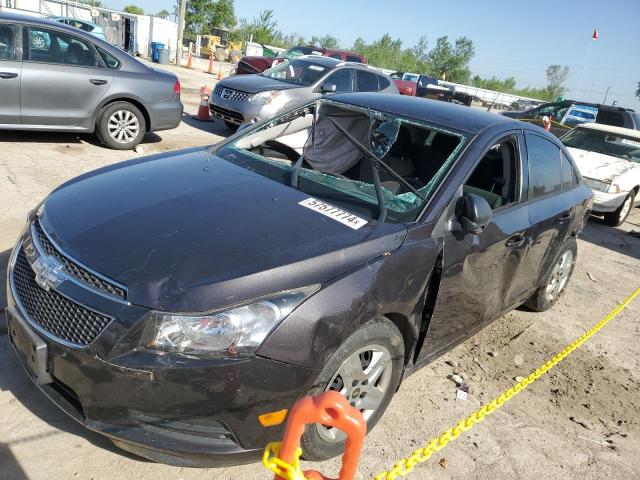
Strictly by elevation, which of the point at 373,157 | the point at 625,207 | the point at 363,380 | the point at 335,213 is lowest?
the point at 625,207

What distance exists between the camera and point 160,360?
202cm

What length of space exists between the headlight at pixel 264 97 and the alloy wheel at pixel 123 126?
8.20 feet

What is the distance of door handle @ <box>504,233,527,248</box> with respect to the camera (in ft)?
11.2

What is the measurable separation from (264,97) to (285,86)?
26.0 inches

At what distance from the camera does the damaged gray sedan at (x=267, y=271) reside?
6.79 feet

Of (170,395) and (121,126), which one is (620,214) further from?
(170,395)

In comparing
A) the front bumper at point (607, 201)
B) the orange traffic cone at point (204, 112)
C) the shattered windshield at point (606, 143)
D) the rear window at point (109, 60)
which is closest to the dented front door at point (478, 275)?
the front bumper at point (607, 201)

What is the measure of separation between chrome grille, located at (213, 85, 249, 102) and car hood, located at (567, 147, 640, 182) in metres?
5.83

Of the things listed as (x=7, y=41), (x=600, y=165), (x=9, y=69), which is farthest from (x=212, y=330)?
(x=600, y=165)

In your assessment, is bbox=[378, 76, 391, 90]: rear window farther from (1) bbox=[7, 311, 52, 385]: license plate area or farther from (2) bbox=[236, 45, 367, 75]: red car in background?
(1) bbox=[7, 311, 52, 385]: license plate area

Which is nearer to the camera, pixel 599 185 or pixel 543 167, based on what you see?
pixel 543 167

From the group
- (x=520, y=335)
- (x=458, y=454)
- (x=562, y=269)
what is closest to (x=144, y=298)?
(x=458, y=454)

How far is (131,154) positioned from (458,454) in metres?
6.35

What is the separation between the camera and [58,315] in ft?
7.26
